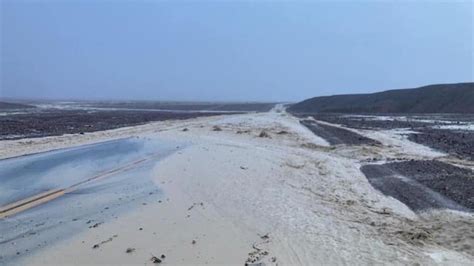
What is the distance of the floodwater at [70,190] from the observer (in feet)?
30.7

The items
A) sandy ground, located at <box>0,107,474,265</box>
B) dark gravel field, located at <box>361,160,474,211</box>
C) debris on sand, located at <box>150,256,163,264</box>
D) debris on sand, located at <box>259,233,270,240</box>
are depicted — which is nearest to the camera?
debris on sand, located at <box>150,256,163,264</box>

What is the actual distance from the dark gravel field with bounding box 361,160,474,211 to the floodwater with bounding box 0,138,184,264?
21.0 feet

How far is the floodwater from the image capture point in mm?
9352

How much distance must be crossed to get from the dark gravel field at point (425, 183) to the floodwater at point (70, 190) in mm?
6395

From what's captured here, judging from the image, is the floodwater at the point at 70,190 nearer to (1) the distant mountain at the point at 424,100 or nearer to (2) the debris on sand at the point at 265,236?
(2) the debris on sand at the point at 265,236

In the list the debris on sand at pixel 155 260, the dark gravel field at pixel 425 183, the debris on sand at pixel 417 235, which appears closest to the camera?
the debris on sand at pixel 155 260

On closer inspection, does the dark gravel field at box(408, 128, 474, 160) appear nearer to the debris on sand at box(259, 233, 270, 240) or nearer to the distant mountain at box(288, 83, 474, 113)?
the debris on sand at box(259, 233, 270, 240)

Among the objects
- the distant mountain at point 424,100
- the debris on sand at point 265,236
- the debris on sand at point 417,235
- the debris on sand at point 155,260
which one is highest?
the debris on sand at point 155,260

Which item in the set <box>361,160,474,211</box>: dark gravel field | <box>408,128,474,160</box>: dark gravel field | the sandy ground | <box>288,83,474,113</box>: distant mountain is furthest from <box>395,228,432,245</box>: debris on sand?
<box>288,83,474,113</box>: distant mountain

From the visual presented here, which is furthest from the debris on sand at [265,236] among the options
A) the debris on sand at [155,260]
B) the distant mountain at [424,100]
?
the distant mountain at [424,100]

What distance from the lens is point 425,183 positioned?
48.4 ft

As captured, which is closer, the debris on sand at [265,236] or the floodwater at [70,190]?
the debris on sand at [265,236]

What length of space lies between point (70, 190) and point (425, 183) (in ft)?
32.8

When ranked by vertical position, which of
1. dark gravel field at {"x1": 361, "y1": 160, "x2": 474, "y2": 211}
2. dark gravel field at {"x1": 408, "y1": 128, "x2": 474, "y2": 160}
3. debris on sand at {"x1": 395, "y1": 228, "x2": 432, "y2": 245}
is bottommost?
dark gravel field at {"x1": 408, "y1": 128, "x2": 474, "y2": 160}
